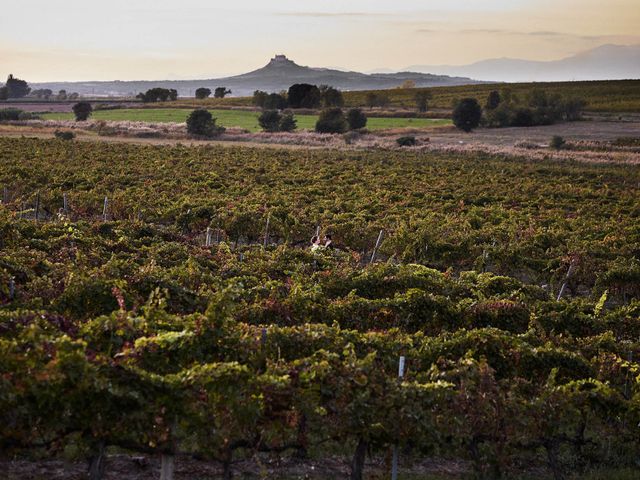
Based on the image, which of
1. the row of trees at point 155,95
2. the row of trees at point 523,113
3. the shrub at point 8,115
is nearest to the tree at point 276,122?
the row of trees at point 523,113

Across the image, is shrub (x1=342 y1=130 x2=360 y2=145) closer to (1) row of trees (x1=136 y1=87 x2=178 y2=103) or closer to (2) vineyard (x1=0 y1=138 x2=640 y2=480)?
(2) vineyard (x1=0 y1=138 x2=640 y2=480)

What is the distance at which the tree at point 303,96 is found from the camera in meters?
128

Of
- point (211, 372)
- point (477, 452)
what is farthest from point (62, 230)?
point (477, 452)

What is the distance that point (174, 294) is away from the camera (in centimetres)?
1205

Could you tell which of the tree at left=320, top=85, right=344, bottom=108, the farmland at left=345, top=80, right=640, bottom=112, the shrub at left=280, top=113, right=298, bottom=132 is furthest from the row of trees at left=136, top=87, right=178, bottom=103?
the shrub at left=280, top=113, right=298, bottom=132

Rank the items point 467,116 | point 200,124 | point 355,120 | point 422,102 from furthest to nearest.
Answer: point 422,102
point 467,116
point 355,120
point 200,124

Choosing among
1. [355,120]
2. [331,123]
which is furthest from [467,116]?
[331,123]

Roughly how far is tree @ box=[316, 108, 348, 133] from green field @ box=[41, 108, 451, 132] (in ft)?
18.2

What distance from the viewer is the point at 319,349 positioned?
9.68 metres

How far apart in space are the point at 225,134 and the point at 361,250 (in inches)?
2552

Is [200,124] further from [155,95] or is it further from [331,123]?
[155,95]

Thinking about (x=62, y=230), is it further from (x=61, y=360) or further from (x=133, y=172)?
(x=133, y=172)

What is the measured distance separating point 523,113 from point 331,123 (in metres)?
29.2

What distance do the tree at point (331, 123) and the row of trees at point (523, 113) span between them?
16.1m
